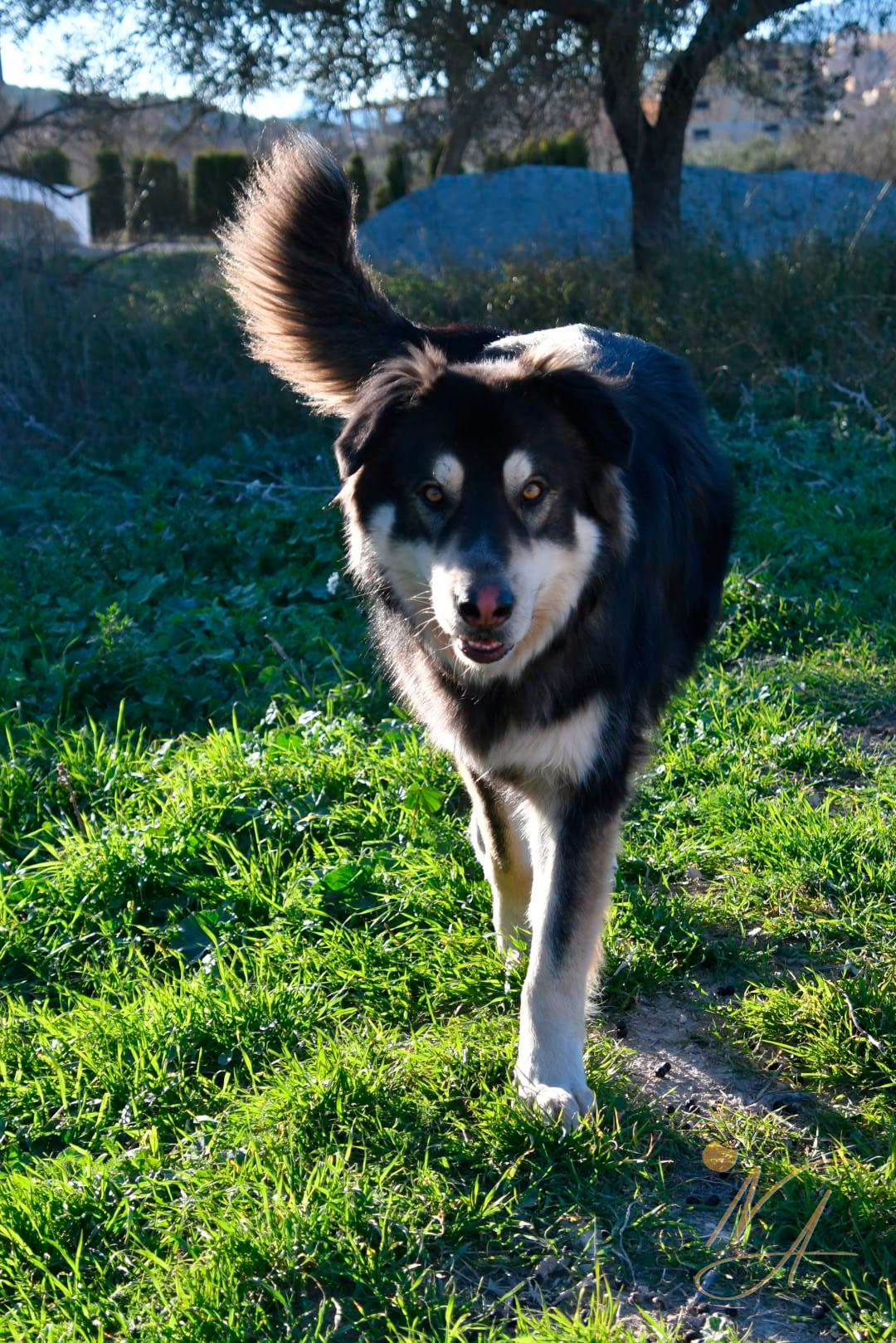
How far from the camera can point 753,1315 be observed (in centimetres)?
231

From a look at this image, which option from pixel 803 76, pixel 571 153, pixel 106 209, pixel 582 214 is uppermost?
pixel 571 153

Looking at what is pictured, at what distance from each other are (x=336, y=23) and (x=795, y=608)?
713 cm

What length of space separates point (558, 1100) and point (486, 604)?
3.78 feet

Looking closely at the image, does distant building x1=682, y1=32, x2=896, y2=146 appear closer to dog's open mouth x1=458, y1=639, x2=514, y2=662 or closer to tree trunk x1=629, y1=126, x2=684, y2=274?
tree trunk x1=629, y1=126, x2=684, y2=274

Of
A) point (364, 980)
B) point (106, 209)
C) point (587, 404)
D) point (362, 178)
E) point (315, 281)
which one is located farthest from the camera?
point (362, 178)

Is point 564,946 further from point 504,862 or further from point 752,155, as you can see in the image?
point 752,155

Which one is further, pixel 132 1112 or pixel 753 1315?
pixel 132 1112

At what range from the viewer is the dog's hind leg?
3373mm

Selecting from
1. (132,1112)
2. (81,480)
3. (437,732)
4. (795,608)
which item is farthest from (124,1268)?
Answer: (81,480)

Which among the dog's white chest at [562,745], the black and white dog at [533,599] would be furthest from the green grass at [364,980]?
the dog's white chest at [562,745]

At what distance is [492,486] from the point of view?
2.92 m

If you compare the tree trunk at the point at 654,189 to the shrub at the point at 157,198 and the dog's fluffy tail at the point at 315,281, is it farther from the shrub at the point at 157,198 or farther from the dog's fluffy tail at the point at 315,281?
the dog's fluffy tail at the point at 315,281

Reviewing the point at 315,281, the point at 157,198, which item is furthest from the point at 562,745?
the point at 157,198

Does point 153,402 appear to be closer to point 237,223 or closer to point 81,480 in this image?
point 81,480
